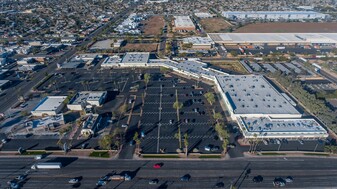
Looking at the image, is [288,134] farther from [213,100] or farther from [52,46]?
[52,46]

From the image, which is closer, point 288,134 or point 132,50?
point 288,134

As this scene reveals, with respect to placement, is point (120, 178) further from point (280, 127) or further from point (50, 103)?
point (280, 127)

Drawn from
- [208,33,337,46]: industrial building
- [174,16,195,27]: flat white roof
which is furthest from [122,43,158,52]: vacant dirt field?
[174,16,195,27]: flat white roof

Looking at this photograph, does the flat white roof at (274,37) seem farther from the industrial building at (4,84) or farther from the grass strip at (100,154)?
the industrial building at (4,84)

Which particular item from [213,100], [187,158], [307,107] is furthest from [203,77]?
[187,158]

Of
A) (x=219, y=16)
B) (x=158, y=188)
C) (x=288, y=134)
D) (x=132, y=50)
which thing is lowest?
(x=158, y=188)

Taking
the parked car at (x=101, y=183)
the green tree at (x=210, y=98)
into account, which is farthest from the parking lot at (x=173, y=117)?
the parked car at (x=101, y=183)
